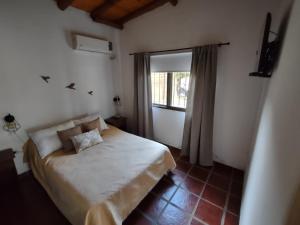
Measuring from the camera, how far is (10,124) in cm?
210

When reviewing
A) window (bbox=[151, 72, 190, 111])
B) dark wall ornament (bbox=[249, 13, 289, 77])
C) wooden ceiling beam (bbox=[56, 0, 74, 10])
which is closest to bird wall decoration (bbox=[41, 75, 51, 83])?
wooden ceiling beam (bbox=[56, 0, 74, 10])

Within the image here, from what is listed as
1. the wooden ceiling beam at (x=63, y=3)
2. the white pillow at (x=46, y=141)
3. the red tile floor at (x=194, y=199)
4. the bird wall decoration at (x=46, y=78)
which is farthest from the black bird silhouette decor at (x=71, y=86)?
the red tile floor at (x=194, y=199)

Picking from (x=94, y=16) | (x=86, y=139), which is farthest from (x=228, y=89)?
(x=94, y=16)

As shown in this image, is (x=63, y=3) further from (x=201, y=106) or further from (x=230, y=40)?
(x=201, y=106)

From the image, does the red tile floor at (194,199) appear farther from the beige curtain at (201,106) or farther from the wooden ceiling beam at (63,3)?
the wooden ceiling beam at (63,3)

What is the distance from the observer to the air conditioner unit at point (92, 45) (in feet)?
8.38

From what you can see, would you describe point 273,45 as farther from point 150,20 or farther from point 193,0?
point 150,20

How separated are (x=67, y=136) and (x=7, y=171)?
78cm

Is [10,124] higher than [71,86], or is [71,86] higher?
[71,86]

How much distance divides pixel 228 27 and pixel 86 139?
103 inches

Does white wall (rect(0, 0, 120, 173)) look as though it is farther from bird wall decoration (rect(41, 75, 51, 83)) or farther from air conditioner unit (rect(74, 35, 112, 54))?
air conditioner unit (rect(74, 35, 112, 54))

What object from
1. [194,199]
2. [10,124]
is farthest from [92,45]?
[194,199]

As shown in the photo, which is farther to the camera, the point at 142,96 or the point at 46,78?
the point at 142,96

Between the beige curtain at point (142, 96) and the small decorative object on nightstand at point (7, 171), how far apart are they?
210cm
